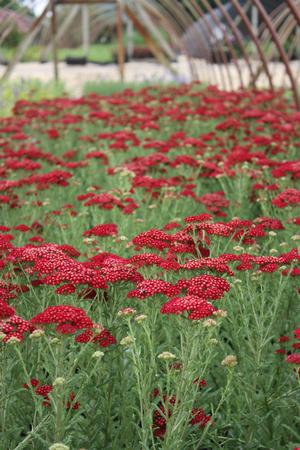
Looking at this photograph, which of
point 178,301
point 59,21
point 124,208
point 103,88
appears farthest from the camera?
point 59,21

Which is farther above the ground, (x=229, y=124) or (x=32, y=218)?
(x=229, y=124)

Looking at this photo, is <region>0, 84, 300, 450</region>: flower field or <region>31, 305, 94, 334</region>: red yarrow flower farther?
<region>0, 84, 300, 450</region>: flower field

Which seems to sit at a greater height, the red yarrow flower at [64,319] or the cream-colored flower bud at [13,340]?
the red yarrow flower at [64,319]

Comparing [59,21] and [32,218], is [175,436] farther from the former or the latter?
[59,21]

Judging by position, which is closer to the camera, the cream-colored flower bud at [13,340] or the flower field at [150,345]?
the cream-colored flower bud at [13,340]

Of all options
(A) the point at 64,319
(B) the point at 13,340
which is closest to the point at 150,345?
(A) the point at 64,319

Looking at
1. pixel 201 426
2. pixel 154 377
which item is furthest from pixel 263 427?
pixel 154 377

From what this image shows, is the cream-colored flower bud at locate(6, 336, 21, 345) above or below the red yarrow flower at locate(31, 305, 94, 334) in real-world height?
below

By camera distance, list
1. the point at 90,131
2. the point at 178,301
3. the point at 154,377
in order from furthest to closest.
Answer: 1. the point at 90,131
2. the point at 154,377
3. the point at 178,301

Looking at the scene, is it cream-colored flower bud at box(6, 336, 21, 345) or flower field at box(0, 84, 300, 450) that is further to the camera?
flower field at box(0, 84, 300, 450)

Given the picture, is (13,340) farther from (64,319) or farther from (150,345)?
(150,345)

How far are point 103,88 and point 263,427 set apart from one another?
13290 millimetres

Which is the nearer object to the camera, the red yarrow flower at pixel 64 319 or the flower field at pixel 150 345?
the red yarrow flower at pixel 64 319

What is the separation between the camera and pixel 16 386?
2.86 meters
